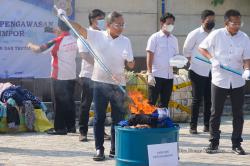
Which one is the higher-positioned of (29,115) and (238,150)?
(29,115)

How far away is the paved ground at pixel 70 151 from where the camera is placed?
7.81m

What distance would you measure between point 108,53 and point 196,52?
258 centimetres

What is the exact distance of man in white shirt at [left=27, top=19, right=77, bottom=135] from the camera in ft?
32.1

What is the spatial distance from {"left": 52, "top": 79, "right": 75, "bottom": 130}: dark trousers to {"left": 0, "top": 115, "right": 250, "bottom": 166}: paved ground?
0.29 metres

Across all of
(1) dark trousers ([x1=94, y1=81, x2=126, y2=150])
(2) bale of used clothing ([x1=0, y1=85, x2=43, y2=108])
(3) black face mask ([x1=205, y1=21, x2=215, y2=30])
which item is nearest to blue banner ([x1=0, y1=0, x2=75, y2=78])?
(2) bale of used clothing ([x1=0, y1=85, x2=43, y2=108])

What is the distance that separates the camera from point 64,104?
1007 cm

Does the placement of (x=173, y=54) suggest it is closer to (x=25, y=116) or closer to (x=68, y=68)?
(x=68, y=68)

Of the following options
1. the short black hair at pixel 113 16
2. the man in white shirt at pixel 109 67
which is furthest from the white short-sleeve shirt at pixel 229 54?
the short black hair at pixel 113 16

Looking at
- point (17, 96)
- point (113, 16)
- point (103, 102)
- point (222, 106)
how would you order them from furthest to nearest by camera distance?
point (17, 96)
point (222, 106)
point (103, 102)
point (113, 16)

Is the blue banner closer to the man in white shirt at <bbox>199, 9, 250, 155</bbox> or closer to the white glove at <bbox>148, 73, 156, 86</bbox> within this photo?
the white glove at <bbox>148, 73, 156, 86</bbox>

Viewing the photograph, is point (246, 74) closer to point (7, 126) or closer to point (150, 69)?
point (150, 69)

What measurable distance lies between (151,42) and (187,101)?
90.4 inches

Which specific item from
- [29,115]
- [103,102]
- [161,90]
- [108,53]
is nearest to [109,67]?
[108,53]

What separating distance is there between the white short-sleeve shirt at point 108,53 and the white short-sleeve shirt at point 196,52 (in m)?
2.34
